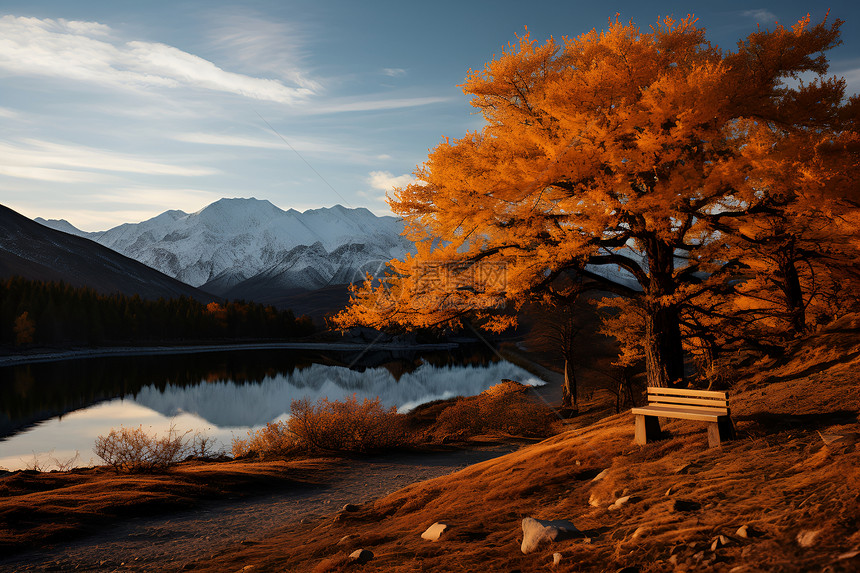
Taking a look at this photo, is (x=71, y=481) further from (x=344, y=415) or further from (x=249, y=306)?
(x=249, y=306)

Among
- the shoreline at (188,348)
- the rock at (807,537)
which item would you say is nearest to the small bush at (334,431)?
the rock at (807,537)

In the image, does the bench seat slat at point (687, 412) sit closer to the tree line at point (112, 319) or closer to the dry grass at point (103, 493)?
the dry grass at point (103, 493)

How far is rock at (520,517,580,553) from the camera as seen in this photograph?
5938 mm

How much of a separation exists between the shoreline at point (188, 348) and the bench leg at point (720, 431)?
95.2 m

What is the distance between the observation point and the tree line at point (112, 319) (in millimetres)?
94438

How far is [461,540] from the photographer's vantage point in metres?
6.89

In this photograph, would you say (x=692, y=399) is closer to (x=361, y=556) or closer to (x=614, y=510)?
(x=614, y=510)

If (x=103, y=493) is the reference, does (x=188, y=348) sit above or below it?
below

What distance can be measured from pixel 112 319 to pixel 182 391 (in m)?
65.4

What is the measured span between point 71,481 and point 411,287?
32.1ft

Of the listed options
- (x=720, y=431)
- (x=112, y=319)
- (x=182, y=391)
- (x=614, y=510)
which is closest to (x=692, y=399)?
(x=720, y=431)

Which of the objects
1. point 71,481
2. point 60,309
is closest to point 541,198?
point 71,481

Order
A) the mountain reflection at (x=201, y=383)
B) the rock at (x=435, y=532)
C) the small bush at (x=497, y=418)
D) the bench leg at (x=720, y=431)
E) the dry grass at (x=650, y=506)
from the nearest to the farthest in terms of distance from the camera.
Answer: the dry grass at (x=650, y=506)
the rock at (x=435, y=532)
the bench leg at (x=720, y=431)
the small bush at (x=497, y=418)
the mountain reflection at (x=201, y=383)

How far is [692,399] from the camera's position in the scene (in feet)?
32.2
